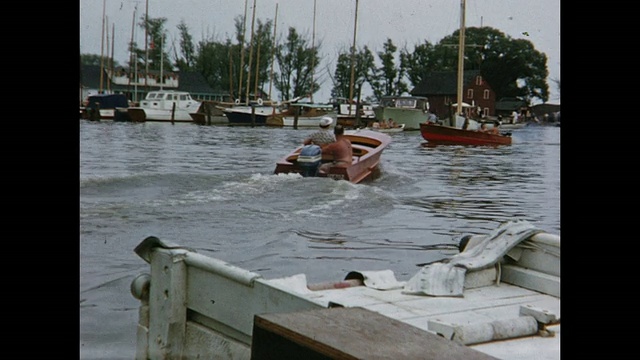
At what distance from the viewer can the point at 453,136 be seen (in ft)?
95.0

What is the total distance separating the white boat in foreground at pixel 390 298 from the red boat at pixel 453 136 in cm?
2402

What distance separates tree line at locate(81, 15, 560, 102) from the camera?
41281mm

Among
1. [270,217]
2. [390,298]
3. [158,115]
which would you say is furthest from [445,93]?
[390,298]

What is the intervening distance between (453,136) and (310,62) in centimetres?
2280

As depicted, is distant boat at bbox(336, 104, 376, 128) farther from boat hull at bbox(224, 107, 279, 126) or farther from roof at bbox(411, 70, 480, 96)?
roof at bbox(411, 70, 480, 96)

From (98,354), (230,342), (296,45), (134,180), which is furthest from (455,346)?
(296,45)

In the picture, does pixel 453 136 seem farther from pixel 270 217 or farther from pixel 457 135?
pixel 270 217
